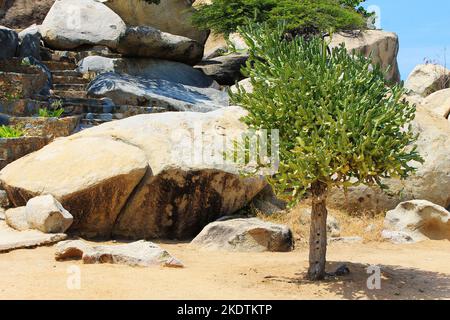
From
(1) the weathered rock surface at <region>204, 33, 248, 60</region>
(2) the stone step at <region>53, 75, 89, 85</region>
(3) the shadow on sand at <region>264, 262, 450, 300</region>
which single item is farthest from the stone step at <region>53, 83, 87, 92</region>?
(3) the shadow on sand at <region>264, 262, 450, 300</region>

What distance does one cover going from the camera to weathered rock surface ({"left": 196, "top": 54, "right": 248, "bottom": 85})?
25.1 meters

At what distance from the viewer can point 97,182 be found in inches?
441

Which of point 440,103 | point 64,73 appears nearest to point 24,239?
point 64,73

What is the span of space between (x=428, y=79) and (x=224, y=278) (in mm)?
22532

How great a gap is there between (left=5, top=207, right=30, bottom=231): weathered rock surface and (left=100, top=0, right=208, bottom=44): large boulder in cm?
1827

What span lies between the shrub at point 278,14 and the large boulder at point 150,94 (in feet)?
11.9

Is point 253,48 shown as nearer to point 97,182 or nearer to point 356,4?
point 97,182

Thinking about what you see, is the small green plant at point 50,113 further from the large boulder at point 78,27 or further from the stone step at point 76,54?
the large boulder at point 78,27

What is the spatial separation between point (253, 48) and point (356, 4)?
23.4 m

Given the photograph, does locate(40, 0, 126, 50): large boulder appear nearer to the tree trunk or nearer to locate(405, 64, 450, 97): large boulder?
locate(405, 64, 450, 97): large boulder

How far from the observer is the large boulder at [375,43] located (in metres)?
27.1

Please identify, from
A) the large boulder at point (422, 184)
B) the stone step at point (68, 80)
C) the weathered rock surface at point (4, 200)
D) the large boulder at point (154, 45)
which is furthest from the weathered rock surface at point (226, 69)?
the weathered rock surface at point (4, 200)

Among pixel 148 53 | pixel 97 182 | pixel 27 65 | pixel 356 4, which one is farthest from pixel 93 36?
pixel 97 182

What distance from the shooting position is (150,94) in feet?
64.7
